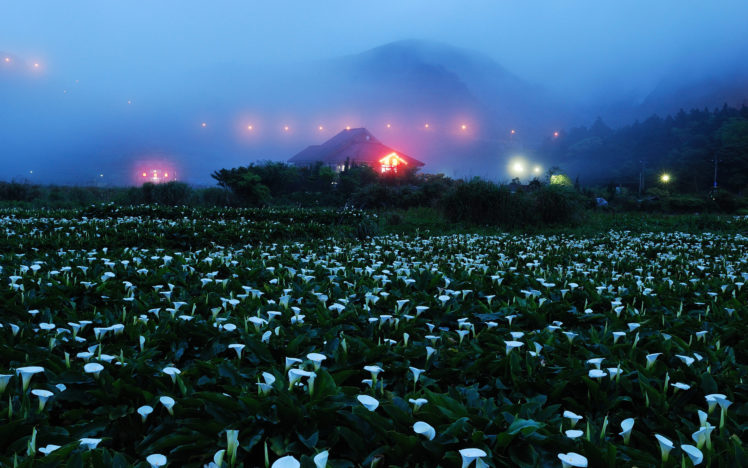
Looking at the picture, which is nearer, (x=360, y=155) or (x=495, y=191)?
(x=495, y=191)

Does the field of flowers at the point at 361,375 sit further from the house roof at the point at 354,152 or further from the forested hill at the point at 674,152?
the forested hill at the point at 674,152

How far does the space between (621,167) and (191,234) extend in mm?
97570

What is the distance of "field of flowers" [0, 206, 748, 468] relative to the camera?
1853 mm

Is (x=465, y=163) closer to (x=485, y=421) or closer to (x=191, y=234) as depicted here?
(x=191, y=234)

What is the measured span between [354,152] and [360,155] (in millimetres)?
1610

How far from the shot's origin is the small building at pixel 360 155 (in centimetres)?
5853

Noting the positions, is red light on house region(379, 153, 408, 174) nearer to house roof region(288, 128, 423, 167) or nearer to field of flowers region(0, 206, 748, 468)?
house roof region(288, 128, 423, 167)

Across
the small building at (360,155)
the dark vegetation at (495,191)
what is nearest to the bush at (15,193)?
the dark vegetation at (495,191)

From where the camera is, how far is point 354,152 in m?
61.6

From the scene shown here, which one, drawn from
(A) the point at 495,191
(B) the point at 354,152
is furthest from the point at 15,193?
(B) the point at 354,152

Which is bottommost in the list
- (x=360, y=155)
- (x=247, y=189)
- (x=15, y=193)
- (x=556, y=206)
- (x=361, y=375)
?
(x=361, y=375)

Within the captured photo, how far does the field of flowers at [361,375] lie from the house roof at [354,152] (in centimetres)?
5049

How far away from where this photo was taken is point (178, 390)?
2.38 metres

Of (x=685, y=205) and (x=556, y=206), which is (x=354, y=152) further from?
(x=556, y=206)
